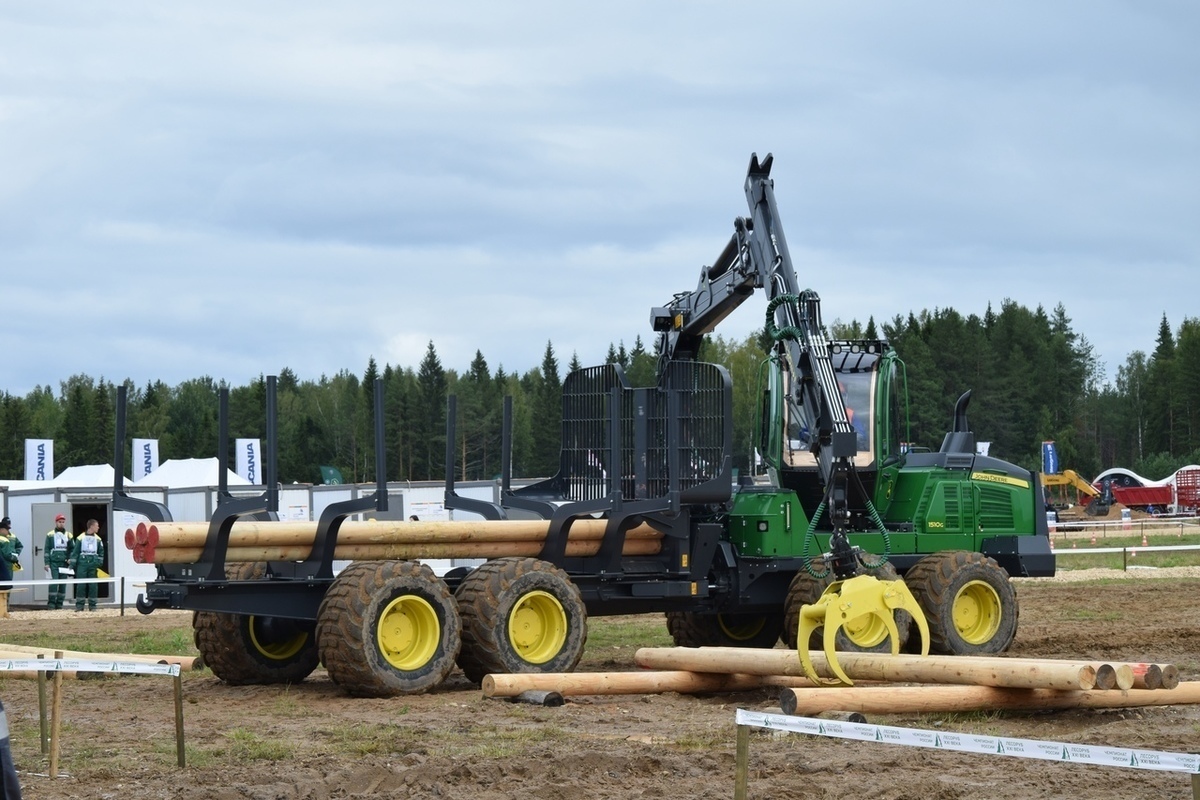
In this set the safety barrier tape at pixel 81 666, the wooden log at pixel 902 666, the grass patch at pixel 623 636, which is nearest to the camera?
the safety barrier tape at pixel 81 666

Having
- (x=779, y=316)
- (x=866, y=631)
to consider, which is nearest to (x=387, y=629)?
(x=866, y=631)

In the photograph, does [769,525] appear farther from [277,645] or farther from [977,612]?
[277,645]

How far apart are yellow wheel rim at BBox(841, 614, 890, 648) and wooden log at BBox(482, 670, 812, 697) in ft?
3.76

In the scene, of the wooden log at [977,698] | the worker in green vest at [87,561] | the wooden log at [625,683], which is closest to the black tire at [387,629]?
the wooden log at [625,683]

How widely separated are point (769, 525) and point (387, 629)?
4439 millimetres

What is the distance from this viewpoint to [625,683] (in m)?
13.1

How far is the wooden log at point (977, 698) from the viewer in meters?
11.0

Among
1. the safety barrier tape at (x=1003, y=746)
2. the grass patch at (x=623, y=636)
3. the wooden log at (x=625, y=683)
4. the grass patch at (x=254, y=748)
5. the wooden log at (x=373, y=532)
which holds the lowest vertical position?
the grass patch at (x=623, y=636)

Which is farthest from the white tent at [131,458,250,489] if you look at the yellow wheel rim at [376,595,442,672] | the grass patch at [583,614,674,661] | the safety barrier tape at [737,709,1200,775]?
the safety barrier tape at [737,709,1200,775]

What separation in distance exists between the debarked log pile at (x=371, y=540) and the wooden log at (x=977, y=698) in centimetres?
433

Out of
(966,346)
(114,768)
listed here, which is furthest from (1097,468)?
(114,768)

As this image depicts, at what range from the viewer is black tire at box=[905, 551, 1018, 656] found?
16.1m

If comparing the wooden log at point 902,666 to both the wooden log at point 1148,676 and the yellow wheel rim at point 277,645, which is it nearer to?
the wooden log at point 1148,676

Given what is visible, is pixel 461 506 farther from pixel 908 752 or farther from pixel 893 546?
pixel 908 752
